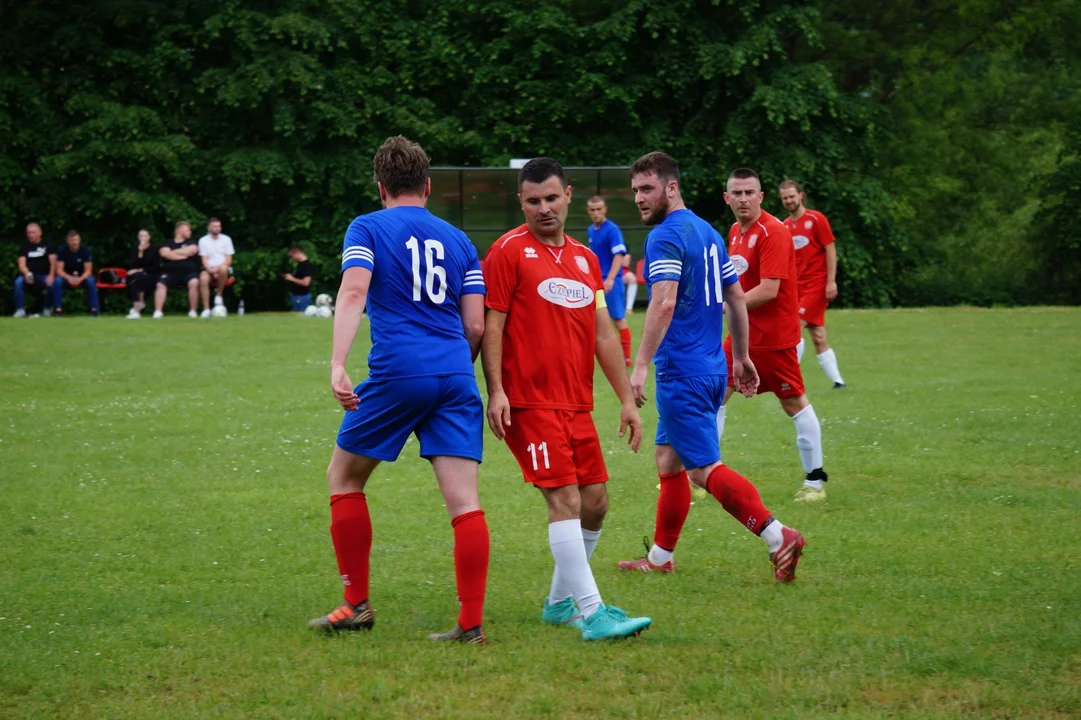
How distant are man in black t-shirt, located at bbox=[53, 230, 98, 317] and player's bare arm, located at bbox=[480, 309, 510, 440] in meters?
23.4

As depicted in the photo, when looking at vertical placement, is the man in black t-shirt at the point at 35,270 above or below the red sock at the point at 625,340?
above

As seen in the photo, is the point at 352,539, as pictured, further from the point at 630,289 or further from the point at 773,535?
the point at 630,289

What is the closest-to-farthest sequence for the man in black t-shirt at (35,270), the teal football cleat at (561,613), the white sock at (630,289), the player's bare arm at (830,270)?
the teal football cleat at (561,613), the player's bare arm at (830,270), the man in black t-shirt at (35,270), the white sock at (630,289)

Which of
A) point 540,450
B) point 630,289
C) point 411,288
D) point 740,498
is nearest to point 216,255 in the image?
point 630,289

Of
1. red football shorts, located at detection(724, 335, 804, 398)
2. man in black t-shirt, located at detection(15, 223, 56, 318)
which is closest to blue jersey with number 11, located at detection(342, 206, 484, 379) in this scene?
red football shorts, located at detection(724, 335, 804, 398)

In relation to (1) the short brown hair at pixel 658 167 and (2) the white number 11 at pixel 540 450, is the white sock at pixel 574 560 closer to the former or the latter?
(2) the white number 11 at pixel 540 450

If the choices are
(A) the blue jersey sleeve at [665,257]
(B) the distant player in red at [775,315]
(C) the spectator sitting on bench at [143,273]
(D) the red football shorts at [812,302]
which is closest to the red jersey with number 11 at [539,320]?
(A) the blue jersey sleeve at [665,257]

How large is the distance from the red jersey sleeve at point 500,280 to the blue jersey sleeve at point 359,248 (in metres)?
0.53

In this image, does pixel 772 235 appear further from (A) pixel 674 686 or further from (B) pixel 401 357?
(A) pixel 674 686

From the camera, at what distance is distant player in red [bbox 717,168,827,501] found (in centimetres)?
847

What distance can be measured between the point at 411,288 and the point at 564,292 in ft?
2.29

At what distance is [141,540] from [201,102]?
29.3m

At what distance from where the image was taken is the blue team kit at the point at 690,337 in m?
6.44

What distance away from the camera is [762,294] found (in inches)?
331
